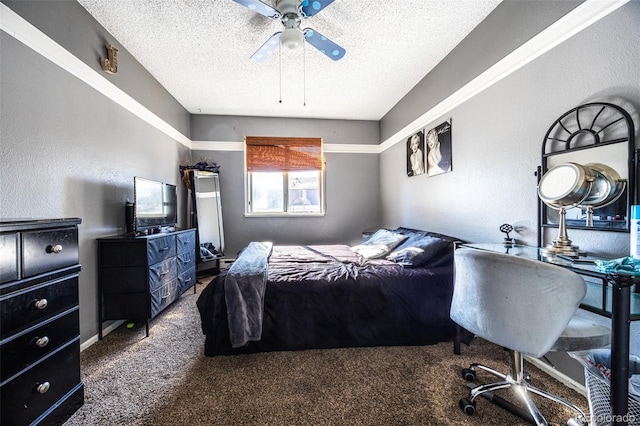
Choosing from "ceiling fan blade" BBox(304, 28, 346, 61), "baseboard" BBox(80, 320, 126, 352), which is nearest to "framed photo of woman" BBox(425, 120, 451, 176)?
"ceiling fan blade" BBox(304, 28, 346, 61)

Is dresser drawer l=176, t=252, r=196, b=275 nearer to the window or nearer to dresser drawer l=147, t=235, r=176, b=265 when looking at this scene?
dresser drawer l=147, t=235, r=176, b=265

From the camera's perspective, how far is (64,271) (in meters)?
1.36

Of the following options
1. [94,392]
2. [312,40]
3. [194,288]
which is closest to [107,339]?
[94,392]

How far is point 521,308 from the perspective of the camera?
3.74 ft

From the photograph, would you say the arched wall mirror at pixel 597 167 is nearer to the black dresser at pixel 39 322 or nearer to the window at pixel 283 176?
the black dresser at pixel 39 322

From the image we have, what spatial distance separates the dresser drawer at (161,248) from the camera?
2.34m

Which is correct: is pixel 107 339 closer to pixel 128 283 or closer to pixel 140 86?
pixel 128 283

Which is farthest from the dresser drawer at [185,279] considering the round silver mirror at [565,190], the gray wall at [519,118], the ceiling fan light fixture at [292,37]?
the round silver mirror at [565,190]

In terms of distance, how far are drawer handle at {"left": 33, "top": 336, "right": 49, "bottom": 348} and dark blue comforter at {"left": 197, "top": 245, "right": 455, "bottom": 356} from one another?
0.81 meters

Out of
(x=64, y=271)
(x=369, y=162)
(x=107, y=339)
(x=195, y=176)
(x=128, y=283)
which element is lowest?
(x=107, y=339)

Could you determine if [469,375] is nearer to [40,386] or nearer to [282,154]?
[40,386]

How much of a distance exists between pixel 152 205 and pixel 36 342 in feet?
5.58

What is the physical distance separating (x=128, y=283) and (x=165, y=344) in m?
0.61

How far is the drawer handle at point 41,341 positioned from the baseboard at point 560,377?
2.86m
